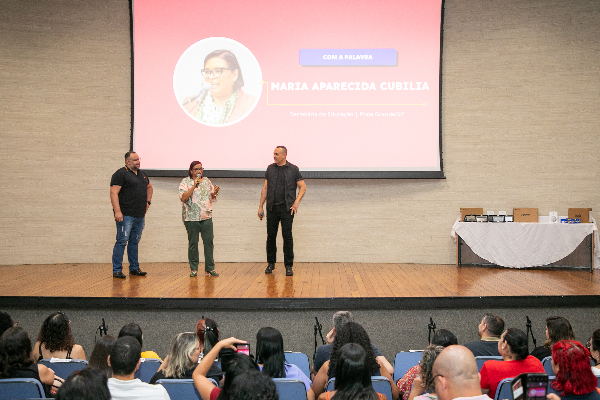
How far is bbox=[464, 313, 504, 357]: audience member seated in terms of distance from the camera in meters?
2.98

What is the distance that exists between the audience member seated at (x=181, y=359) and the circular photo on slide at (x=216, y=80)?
4.47 metres

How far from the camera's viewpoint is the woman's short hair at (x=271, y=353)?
2.30 m

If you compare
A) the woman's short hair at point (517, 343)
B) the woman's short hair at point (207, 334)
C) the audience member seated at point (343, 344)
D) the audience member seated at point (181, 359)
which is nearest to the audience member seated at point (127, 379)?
the audience member seated at point (181, 359)

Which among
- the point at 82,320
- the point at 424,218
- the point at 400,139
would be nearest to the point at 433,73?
the point at 400,139

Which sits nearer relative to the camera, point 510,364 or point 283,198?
point 510,364

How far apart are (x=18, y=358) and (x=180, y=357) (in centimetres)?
71

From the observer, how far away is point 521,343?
2.54 meters

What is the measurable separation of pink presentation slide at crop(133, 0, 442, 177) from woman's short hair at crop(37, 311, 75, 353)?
3.91 metres

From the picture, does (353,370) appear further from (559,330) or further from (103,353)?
(559,330)

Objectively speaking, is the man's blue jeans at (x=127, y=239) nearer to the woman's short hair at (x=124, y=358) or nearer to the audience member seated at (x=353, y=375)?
the woman's short hair at (x=124, y=358)

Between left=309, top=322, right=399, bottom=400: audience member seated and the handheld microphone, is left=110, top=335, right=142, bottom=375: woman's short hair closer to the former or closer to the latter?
left=309, top=322, right=399, bottom=400: audience member seated

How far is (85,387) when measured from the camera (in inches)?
65.2
